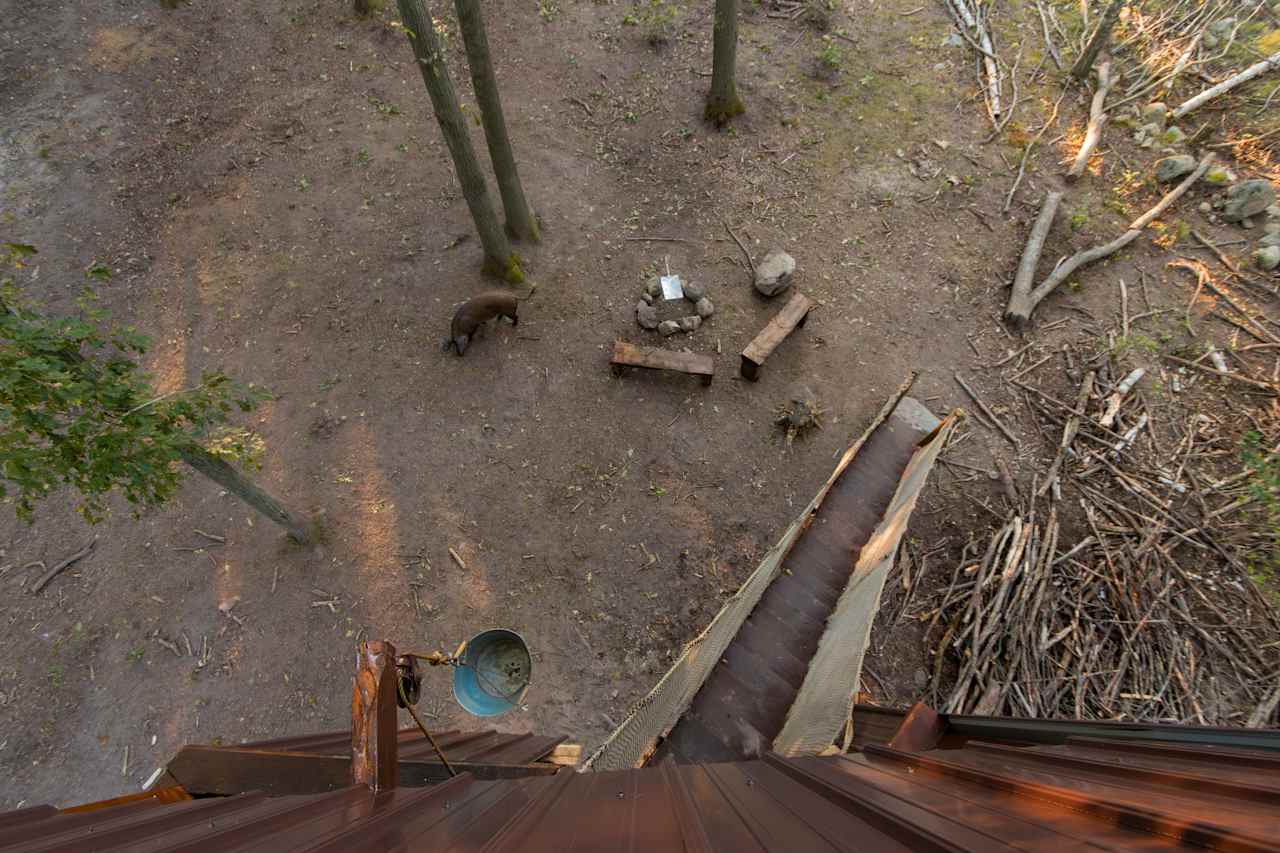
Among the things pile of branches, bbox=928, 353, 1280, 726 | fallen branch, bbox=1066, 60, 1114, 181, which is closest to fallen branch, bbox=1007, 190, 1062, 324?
fallen branch, bbox=1066, 60, 1114, 181

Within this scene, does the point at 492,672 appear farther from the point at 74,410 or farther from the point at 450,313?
the point at 450,313

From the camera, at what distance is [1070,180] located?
9781mm

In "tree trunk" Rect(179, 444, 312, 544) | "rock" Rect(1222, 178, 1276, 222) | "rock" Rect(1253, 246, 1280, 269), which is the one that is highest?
"rock" Rect(1222, 178, 1276, 222)

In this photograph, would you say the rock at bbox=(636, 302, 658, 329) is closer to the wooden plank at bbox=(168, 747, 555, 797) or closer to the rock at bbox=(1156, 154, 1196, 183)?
the wooden plank at bbox=(168, 747, 555, 797)

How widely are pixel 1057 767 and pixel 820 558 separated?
333 centimetres

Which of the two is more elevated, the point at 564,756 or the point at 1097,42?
the point at 1097,42

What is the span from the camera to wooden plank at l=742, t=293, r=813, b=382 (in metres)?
7.93

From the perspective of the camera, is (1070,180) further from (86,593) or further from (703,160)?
(86,593)

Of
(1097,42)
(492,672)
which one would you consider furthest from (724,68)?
(492,672)

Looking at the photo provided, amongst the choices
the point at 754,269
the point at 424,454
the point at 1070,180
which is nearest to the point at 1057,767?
the point at 424,454

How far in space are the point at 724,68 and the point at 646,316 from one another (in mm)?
4988

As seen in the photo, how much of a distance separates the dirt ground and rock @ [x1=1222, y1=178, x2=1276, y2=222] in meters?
1.48

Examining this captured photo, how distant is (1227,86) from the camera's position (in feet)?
33.5

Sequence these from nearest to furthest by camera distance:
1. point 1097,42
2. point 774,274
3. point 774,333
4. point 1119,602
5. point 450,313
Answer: point 1119,602, point 774,333, point 450,313, point 774,274, point 1097,42
